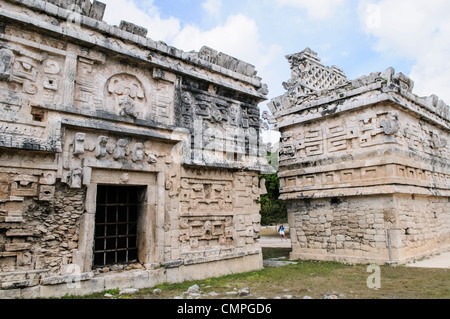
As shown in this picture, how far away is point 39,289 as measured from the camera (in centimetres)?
446

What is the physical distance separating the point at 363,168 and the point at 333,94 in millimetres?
2432

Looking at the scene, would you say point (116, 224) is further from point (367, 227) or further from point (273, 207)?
point (273, 207)

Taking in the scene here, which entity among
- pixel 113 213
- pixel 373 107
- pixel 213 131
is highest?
pixel 373 107

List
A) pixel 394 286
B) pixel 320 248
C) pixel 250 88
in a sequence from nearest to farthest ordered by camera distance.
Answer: pixel 394 286 → pixel 250 88 → pixel 320 248

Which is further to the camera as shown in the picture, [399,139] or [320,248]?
[320,248]

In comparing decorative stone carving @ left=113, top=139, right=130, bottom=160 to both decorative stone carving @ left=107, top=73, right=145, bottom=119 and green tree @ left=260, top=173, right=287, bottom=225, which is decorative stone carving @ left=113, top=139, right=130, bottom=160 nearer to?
decorative stone carving @ left=107, top=73, right=145, bottom=119

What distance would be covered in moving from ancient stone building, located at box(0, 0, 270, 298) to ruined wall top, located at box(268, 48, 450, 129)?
3.03 m

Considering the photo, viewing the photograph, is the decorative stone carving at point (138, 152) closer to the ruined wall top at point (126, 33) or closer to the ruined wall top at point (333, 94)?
the ruined wall top at point (126, 33)

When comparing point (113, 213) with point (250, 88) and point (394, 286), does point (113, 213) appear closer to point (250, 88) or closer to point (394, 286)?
point (250, 88)

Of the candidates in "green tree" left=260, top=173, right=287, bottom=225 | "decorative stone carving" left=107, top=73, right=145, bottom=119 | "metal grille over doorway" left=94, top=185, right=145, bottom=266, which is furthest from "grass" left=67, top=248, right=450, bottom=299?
"green tree" left=260, top=173, right=287, bottom=225

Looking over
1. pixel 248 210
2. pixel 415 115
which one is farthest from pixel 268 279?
pixel 415 115

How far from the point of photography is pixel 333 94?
30.9 ft

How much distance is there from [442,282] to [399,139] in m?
4.01
